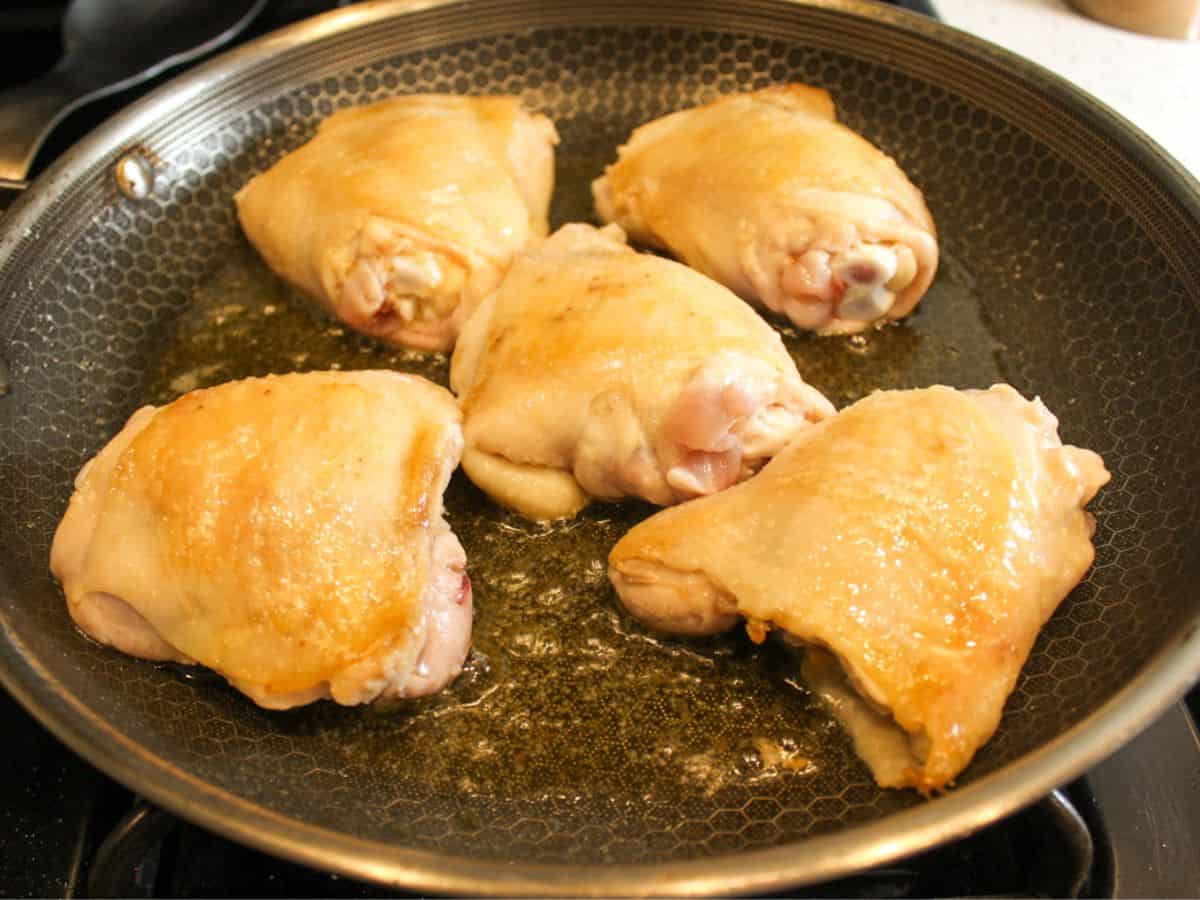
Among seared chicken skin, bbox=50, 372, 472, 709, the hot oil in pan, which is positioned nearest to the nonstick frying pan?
the hot oil in pan

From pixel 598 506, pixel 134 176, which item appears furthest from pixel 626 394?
pixel 134 176

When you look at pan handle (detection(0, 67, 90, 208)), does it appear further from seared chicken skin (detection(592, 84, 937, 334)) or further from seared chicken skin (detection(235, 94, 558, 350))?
seared chicken skin (detection(592, 84, 937, 334))

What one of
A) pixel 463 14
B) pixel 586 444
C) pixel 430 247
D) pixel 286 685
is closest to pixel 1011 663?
pixel 586 444

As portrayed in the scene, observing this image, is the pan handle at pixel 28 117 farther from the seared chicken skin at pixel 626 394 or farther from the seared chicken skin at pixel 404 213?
the seared chicken skin at pixel 626 394

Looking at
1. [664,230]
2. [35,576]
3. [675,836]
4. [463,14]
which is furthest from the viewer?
[463,14]

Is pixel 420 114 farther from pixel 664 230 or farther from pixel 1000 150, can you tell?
pixel 1000 150

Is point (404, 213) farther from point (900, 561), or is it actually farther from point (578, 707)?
point (900, 561)

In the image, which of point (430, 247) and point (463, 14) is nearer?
point (430, 247)

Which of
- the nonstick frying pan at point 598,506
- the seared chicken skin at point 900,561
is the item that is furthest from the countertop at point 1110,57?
the seared chicken skin at point 900,561
